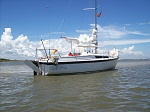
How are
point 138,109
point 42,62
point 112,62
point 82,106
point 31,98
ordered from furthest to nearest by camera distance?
point 112,62, point 42,62, point 31,98, point 82,106, point 138,109

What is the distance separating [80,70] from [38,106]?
14.0 metres

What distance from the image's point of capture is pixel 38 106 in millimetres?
8688

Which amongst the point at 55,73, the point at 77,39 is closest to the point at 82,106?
the point at 55,73

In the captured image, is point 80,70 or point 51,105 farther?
point 80,70

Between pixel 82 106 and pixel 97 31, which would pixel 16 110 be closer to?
pixel 82 106

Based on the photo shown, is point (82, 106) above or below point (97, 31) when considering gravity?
below

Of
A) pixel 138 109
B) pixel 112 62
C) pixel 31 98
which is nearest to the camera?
pixel 138 109

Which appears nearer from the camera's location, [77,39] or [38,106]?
[38,106]

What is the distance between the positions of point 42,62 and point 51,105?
12813mm

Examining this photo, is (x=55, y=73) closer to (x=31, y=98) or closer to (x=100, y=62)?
(x=100, y=62)

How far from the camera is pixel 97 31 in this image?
27.8 m

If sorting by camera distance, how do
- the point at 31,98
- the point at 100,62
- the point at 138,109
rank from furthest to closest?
the point at 100,62 → the point at 31,98 → the point at 138,109

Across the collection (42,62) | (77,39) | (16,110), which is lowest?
(16,110)

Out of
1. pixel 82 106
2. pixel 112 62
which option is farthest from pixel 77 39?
pixel 82 106
